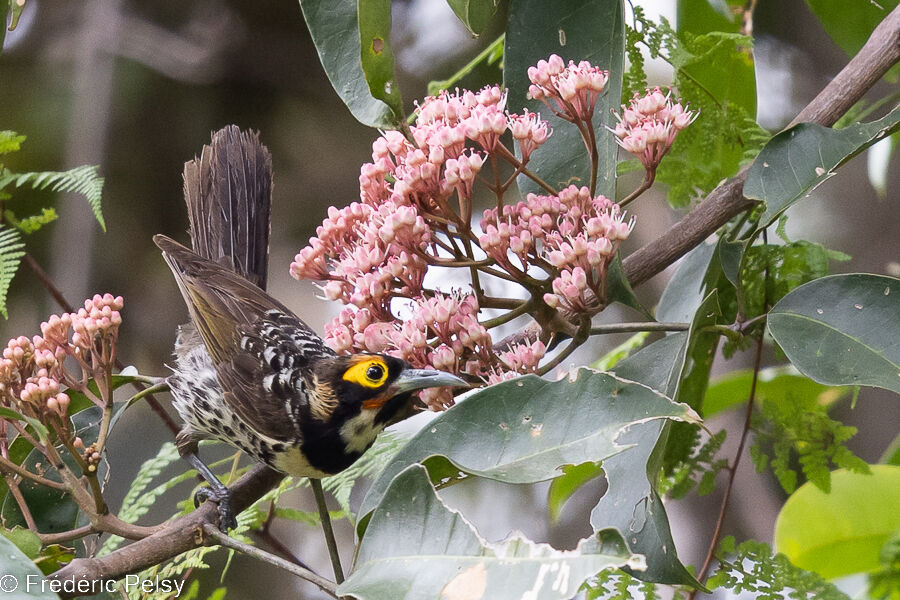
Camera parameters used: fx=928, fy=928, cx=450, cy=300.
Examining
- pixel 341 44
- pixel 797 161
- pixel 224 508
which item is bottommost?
pixel 224 508

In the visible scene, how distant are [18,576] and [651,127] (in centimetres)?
115

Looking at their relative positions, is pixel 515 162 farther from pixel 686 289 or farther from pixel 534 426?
pixel 686 289

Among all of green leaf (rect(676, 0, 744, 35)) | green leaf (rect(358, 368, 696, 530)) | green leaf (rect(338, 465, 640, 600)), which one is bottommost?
green leaf (rect(338, 465, 640, 600))

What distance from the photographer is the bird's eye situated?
1.73 metres

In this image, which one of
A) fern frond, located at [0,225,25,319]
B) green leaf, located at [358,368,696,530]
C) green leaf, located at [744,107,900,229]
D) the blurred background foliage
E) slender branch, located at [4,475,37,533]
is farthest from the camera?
the blurred background foliage

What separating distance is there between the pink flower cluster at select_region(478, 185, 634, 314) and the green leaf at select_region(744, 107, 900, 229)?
0.71ft

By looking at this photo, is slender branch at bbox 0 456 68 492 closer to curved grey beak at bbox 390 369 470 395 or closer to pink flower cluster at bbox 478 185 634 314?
curved grey beak at bbox 390 369 470 395

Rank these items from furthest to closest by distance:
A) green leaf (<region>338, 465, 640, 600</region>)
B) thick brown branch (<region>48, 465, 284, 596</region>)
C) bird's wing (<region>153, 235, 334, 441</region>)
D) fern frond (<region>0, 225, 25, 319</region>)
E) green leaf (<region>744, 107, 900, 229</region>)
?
1. fern frond (<region>0, 225, 25, 319</region>)
2. bird's wing (<region>153, 235, 334, 441</region>)
3. green leaf (<region>744, 107, 900, 229</region>)
4. thick brown branch (<region>48, 465, 284, 596</region>)
5. green leaf (<region>338, 465, 640, 600</region>)

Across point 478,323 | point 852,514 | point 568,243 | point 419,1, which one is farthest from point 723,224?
point 419,1

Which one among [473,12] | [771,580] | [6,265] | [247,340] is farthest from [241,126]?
[771,580]

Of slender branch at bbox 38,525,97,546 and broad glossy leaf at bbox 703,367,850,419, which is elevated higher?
broad glossy leaf at bbox 703,367,850,419

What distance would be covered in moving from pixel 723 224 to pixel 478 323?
538mm

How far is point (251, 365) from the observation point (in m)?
2.10

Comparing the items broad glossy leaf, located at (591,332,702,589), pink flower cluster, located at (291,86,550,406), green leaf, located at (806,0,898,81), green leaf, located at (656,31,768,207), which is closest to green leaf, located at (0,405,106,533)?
pink flower cluster, located at (291,86,550,406)
